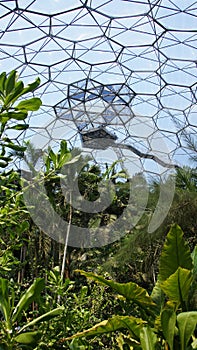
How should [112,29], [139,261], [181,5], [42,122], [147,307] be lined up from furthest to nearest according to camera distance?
1. [42,122]
2. [112,29]
3. [181,5]
4. [139,261]
5. [147,307]

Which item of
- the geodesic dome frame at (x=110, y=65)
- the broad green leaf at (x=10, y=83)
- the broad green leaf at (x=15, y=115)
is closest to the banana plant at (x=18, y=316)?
the broad green leaf at (x=15, y=115)

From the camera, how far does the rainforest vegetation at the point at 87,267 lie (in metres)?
2.61

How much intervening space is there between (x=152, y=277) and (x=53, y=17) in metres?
9.85

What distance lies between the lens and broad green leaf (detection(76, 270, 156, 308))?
4348 mm

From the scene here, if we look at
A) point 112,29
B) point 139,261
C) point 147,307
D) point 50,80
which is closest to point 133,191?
point 139,261

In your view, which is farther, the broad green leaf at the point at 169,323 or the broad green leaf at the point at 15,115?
the broad green leaf at the point at 169,323

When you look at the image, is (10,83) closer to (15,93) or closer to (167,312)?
(15,93)

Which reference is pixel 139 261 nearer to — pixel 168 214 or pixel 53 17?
pixel 168 214

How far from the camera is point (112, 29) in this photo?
1645 centimetres

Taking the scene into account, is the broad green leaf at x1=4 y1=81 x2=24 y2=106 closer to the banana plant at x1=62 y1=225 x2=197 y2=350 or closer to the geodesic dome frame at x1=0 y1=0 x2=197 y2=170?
the banana plant at x1=62 y1=225 x2=197 y2=350

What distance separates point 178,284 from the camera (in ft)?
13.5

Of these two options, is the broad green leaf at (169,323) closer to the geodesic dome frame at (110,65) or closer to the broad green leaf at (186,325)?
the broad green leaf at (186,325)

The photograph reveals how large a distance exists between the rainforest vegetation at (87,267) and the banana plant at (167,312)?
0.01 m

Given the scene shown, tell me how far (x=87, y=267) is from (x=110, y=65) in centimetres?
975
